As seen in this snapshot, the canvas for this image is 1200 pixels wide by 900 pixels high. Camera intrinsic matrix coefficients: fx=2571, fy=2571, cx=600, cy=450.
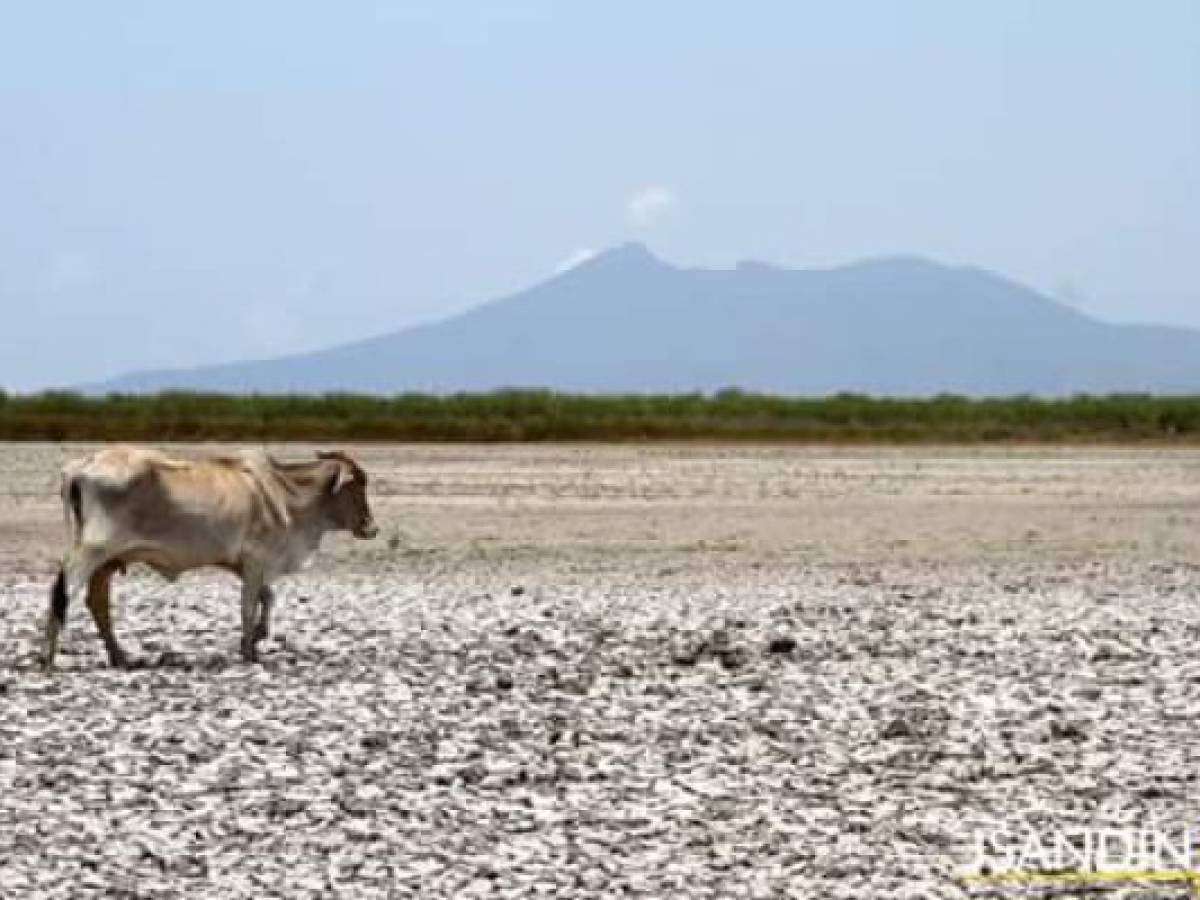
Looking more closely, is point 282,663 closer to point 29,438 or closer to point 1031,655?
point 1031,655

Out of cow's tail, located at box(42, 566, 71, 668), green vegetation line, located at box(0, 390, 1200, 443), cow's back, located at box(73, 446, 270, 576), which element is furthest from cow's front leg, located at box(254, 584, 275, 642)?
green vegetation line, located at box(0, 390, 1200, 443)

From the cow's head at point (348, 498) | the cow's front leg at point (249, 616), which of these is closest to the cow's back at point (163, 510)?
the cow's front leg at point (249, 616)

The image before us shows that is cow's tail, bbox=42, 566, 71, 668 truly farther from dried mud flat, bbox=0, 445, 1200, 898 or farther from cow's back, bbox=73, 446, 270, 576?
cow's back, bbox=73, 446, 270, 576

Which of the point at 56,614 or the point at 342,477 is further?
the point at 342,477

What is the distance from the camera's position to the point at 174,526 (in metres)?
17.1

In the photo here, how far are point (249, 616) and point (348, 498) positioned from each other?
1.85 m

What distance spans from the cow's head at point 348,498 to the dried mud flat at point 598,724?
0.82 meters

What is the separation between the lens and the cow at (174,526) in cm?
1683

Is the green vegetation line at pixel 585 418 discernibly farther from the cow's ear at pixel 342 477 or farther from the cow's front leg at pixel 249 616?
the cow's front leg at pixel 249 616

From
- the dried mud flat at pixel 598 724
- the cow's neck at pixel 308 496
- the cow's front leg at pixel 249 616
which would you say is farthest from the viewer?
the cow's neck at pixel 308 496

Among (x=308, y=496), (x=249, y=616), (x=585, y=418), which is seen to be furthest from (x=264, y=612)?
(x=585, y=418)

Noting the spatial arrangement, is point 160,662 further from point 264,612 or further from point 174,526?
point 174,526

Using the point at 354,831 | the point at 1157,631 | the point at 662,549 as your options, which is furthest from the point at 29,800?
the point at 662,549

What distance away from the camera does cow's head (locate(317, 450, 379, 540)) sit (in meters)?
18.8
